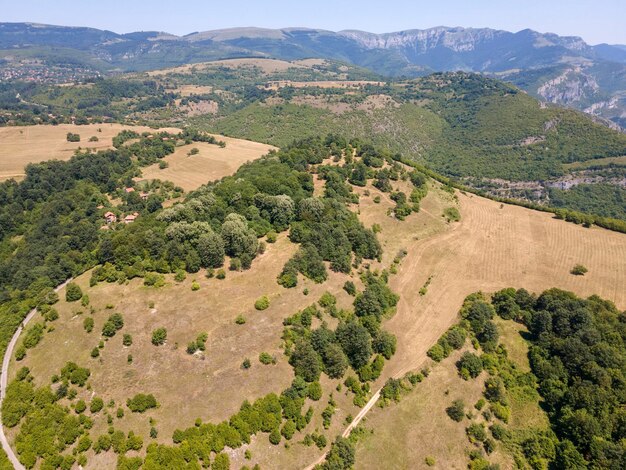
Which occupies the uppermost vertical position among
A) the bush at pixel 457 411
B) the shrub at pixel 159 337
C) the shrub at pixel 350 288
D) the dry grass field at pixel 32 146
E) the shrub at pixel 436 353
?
the dry grass field at pixel 32 146

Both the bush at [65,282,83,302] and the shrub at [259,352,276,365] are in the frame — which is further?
the bush at [65,282,83,302]

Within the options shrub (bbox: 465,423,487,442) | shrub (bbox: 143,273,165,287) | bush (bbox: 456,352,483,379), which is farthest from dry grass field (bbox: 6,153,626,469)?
shrub (bbox: 465,423,487,442)

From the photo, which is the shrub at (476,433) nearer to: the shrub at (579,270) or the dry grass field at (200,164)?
the shrub at (579,270)

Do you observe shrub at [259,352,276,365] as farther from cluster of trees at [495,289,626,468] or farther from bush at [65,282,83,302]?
cluster of trees at [495,289,626,468]

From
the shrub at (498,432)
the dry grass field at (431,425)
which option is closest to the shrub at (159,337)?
the dry grass field at (431,425)

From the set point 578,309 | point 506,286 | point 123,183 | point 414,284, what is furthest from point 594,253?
point 123,183

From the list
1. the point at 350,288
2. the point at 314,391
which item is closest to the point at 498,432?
the point at 314,391

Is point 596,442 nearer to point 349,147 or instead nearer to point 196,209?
point 196,209
